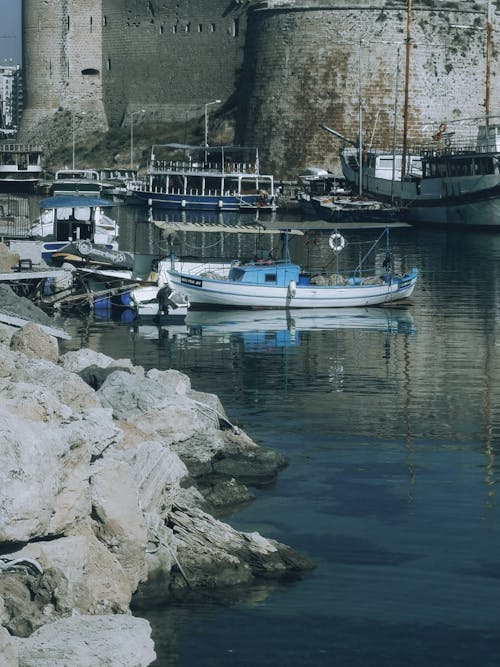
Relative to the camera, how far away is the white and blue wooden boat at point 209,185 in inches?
1815

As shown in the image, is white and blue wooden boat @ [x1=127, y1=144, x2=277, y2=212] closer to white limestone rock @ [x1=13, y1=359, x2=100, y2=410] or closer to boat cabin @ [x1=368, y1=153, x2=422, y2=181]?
boat cabin @ [x1=368, y1=153, x2=422, y2=181]

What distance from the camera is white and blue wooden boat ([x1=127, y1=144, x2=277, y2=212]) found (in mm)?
46094

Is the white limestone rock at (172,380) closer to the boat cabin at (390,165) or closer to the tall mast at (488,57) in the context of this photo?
the boat cabin at (390,165)

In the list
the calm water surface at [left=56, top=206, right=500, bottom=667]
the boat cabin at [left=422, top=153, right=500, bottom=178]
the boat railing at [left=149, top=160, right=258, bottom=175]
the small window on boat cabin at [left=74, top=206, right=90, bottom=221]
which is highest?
the boat cabin at [left=422, top=153, right=500, bottom=178]

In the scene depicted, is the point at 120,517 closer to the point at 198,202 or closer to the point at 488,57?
the point at 198,202

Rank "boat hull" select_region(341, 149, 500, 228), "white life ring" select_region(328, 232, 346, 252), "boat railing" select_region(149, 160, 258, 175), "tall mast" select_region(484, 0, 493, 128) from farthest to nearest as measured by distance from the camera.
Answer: "boat railing" select_region(149, 160, 258, 175) → "tall mast" select_region(484, 0, 493, 128) → "boat hull" select_region(341, 149, 500, 228) → "white life ring" select_region(328, 232, 346, 252)

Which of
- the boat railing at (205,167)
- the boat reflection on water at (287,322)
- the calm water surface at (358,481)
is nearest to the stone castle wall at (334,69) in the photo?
the boat railing at (205,167)

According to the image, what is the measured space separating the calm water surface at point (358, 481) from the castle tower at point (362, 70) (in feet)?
93.2

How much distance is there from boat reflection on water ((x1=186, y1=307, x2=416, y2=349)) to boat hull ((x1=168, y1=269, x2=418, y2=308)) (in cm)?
11

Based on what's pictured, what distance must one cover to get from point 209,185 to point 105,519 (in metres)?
40.8

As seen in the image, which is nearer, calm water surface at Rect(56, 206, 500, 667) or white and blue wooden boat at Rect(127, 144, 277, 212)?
calm water surface at Rect(56, 206, 500, 667)

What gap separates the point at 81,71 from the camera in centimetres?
5900

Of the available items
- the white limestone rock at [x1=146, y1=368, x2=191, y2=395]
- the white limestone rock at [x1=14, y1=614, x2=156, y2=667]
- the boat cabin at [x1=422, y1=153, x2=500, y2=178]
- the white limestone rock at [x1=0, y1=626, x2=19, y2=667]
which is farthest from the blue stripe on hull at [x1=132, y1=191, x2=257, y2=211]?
the white limestone rock at [x1=0, y1=626, x2=19, y2=667]

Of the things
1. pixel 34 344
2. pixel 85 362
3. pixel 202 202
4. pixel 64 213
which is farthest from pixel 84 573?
pixel 202 202
